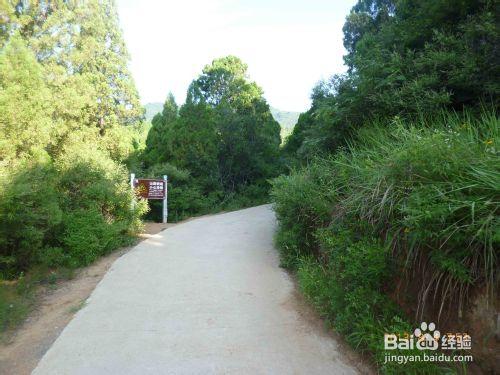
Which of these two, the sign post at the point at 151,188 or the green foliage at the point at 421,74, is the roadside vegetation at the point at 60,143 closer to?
the sign post at the point at 151,188

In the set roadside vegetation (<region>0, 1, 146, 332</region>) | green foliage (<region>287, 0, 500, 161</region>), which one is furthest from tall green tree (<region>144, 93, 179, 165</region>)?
green foliage (<region>287, 0, 500, 161</region>)

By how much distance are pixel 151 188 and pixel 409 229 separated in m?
11.4

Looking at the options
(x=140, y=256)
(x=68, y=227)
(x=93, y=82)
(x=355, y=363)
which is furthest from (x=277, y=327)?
(x=93, y=82)

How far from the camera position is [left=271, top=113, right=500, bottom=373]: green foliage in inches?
113

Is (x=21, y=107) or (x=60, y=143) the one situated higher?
(x=21, y=107)

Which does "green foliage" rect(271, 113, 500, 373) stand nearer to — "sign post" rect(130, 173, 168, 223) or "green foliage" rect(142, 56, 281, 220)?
"sign post" rect(130, 173, 168, 223)

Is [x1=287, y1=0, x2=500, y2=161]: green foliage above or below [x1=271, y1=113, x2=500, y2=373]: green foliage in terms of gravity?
above

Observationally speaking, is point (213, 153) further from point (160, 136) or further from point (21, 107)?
point (21, 107)

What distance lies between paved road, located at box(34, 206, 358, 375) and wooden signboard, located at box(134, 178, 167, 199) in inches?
216

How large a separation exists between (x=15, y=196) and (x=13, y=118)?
13.6 ft

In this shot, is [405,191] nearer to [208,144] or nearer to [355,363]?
[355,363]

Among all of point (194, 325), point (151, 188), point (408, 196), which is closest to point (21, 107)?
point (151, 188)

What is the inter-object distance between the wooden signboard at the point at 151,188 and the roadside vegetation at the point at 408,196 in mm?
6951

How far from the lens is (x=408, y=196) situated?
3.49m
